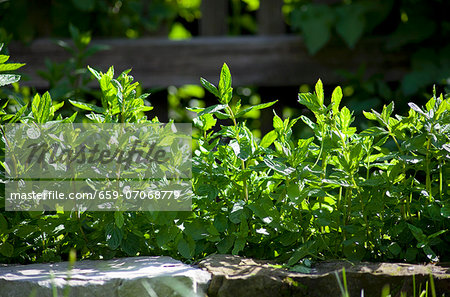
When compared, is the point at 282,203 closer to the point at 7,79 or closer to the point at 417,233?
the point at 417,233

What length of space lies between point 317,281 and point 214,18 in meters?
2.74

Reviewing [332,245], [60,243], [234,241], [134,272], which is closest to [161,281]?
[134,272]

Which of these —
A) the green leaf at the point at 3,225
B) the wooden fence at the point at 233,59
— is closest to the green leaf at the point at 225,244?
the green leaf at the point at 3,225

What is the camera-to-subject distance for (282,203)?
1.66m

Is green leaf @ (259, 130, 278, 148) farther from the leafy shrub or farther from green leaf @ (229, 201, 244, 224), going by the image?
green leaf @ (229, 201, 244, 224)

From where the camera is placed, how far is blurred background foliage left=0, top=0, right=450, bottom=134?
3441 millimetres

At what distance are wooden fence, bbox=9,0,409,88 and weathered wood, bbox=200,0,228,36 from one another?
0.16m

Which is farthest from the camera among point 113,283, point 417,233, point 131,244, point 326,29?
point 326,29

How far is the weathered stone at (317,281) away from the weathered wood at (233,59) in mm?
2322

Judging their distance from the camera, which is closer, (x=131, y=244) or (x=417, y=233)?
(x=417, y=233)

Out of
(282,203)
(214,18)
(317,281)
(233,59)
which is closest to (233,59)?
(233,59)

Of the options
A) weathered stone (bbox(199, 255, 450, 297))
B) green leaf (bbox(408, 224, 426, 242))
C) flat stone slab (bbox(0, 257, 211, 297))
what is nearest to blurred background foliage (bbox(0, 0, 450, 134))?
green leaf (bbox(408, 224, 426, 242))

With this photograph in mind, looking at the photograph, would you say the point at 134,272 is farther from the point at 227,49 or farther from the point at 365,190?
the point at 227,49

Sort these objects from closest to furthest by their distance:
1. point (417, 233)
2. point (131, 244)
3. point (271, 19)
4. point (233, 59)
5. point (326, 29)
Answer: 1. point (417, 233)
2. point (131, 244)
3. point (326, 29)
4. point (233, 59)
5. point (271, 19)
